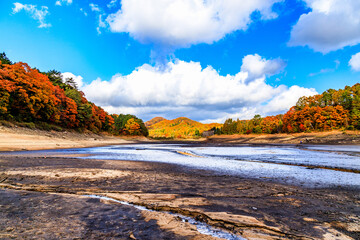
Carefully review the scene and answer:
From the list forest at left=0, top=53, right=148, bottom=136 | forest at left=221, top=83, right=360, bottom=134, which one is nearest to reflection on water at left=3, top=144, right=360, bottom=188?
forest at left=0, top=53, right=148, bottom=136

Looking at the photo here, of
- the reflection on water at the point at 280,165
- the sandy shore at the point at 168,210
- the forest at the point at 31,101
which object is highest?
the forest at the point at 31,101

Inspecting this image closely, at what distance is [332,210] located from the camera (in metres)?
4.02

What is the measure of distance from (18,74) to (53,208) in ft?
140

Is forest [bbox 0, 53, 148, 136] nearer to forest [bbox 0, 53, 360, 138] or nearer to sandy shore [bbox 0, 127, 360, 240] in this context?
forest [bbox 0, 53, 360, 138]

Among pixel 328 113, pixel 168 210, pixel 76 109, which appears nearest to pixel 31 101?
pixel 76 109

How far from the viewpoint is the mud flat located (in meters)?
2.86

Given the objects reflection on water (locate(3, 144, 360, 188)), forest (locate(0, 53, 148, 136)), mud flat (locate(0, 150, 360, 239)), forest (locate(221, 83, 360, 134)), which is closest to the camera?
mud flat (locate(0, 150, 360, 239))

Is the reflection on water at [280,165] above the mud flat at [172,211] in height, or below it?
below

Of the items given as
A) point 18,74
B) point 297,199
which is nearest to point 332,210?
point 297,199

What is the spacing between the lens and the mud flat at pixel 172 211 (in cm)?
286

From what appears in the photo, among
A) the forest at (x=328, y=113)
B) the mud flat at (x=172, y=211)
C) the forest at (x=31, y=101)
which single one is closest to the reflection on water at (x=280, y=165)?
the mud flat at (x=172, y=211)

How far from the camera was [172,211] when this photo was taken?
12.8 feet

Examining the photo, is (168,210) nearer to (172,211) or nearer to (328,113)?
(172,211)

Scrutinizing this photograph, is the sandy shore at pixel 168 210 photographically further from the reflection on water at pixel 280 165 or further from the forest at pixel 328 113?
the forest at pixel 328 113
